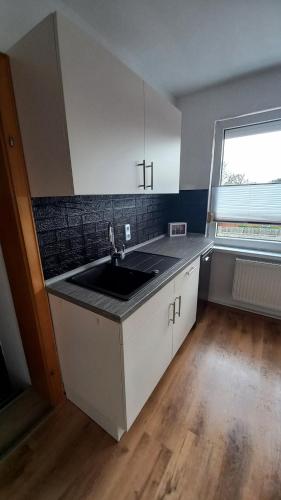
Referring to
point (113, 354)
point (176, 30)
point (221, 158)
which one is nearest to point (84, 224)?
point (113, 354)

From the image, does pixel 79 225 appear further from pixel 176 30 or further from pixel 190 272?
pixel 176 30

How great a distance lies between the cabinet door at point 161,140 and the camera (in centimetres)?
137

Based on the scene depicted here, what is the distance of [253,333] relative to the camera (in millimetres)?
→ 2053

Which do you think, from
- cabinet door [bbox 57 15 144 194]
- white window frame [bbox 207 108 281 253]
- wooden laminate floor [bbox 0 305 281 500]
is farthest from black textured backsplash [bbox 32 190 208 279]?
wooden laminate floor [bbox 0 305 281 500]

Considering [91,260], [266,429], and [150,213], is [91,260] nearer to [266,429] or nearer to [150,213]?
[150,213]

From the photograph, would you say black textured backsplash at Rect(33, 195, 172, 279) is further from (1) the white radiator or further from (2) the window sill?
(1) the white radiator

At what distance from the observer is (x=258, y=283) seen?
2189mm

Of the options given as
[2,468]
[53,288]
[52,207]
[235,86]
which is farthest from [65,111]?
[235,86]

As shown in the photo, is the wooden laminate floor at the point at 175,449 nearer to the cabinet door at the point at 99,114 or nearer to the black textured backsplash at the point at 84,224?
the black textured backsplash at the point at 84,224

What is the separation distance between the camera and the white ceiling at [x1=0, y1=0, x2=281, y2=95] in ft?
3.49

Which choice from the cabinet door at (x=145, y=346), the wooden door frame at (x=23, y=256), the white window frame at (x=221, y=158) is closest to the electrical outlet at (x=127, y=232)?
the cabinet door at (x=145, y=346)

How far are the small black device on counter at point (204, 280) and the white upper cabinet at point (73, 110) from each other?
1188mm

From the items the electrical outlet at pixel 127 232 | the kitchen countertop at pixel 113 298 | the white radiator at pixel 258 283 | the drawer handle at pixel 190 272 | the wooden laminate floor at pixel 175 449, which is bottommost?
the wooden laminate floor at pixel 175 449

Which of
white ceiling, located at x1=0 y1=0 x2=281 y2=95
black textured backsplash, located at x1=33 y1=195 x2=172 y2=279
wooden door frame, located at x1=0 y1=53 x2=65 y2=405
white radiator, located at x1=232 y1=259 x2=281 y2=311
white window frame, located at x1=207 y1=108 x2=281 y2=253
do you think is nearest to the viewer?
wooden door frame, located at x1=0 y1=53 x2=65 y2=405
